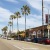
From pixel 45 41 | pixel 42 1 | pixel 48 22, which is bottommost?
pixel 45 41

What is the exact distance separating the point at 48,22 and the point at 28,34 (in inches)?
1816

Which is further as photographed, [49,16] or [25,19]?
[25,19]

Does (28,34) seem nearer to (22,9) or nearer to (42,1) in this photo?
(22,9)

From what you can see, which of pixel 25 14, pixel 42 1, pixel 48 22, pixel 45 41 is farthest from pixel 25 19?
pixel 45 41

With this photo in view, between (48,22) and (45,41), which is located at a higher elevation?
(48,22)

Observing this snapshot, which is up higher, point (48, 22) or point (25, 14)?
point (25, 14)

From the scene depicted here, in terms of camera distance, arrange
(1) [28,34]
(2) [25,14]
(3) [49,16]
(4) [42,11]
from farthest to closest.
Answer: (1) [28,34]
(2) [25,14]
(3) [49,16]
(4) [42,11]

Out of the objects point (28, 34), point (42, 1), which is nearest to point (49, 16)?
point (42, 1)

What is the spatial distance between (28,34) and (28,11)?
1758 cm

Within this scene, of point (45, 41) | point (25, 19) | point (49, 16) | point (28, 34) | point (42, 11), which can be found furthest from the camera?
point (28, 34)

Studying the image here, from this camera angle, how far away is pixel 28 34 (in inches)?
4488

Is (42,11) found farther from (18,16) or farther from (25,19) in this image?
(18,16)

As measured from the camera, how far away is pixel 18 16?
12556 centimetres

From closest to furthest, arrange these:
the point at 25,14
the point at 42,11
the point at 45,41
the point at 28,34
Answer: the point at 45,41 < the point at 42,11 < the point at 25,14 < the point at 28,34
